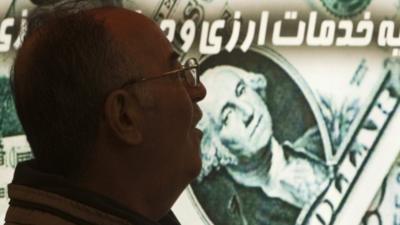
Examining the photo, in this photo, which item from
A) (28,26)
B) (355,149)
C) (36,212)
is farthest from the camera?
(355,149)

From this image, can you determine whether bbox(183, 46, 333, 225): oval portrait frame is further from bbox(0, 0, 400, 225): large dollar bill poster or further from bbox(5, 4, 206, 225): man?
bbox(5, 4, 206, 225): man

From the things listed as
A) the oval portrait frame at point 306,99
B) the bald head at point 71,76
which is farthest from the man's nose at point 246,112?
the bald head at point 71,76

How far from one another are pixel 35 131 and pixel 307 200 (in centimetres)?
98

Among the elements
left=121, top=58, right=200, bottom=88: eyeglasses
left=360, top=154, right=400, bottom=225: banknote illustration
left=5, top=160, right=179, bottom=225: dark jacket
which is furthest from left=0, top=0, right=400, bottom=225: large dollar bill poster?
left=5, top=160, right=179, bottom=225: dark jacket

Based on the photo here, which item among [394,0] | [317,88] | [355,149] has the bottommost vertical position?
[355,149]

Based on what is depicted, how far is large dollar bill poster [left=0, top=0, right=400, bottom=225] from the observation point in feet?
5.28

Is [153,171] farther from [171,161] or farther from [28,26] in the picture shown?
[28,26]

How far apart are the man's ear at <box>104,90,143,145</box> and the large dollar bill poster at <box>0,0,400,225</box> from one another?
0.89 meters

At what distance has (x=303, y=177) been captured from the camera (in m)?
1.63

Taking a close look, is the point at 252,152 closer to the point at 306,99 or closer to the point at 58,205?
the point at 306,99

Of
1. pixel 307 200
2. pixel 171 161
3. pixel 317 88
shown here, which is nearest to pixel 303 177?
pixel 307 200

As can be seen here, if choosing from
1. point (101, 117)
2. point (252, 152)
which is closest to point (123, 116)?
point (101, 117)

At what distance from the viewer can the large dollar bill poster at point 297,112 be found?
1.61 m

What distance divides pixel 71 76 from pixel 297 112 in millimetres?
984
